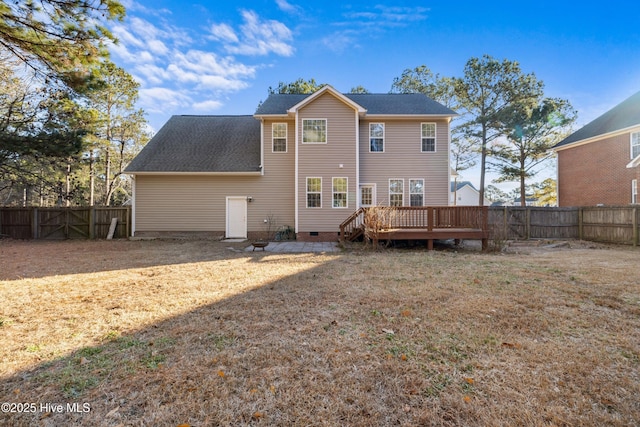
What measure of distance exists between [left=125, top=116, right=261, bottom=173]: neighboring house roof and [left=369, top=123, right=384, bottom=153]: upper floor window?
578 centimetres

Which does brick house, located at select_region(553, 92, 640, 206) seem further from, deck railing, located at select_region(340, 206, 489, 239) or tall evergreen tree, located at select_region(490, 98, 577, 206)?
deck railing, located at select_region(340, 206, 489, 239)

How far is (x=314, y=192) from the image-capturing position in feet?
43.1

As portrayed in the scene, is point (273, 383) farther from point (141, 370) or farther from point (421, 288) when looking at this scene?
point (421, 288)

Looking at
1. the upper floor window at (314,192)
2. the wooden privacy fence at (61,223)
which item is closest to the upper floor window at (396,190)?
the upper floor window at (314,192)

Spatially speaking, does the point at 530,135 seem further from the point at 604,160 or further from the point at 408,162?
the point at 408,162

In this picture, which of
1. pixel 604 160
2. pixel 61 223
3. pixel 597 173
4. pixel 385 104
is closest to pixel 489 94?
pixel 604 160

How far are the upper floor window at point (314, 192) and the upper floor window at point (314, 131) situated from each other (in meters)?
1.83

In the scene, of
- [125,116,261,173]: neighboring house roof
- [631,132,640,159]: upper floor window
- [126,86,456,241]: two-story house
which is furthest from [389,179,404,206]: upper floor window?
[631,132,640,159]: upper floor window

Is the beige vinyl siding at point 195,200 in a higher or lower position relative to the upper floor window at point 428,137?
lower

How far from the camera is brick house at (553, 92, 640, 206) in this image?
1458 cm

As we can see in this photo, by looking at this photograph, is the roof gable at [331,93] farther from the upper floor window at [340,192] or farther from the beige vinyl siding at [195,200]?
the beige vinyl siding at [195,200]

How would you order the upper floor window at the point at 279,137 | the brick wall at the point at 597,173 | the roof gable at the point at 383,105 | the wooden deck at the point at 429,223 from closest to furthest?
the wooden deck at the point at 429,223, the roof gable at the point at 383,105, the upper floor window at the point at 279,137, the brick wall at the point at 597,173

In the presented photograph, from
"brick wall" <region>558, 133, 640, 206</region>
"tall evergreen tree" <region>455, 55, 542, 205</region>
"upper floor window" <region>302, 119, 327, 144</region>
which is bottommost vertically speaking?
"brick wall" <region>558, 133, 640, 206</region>

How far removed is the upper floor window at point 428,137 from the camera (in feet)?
44.9
